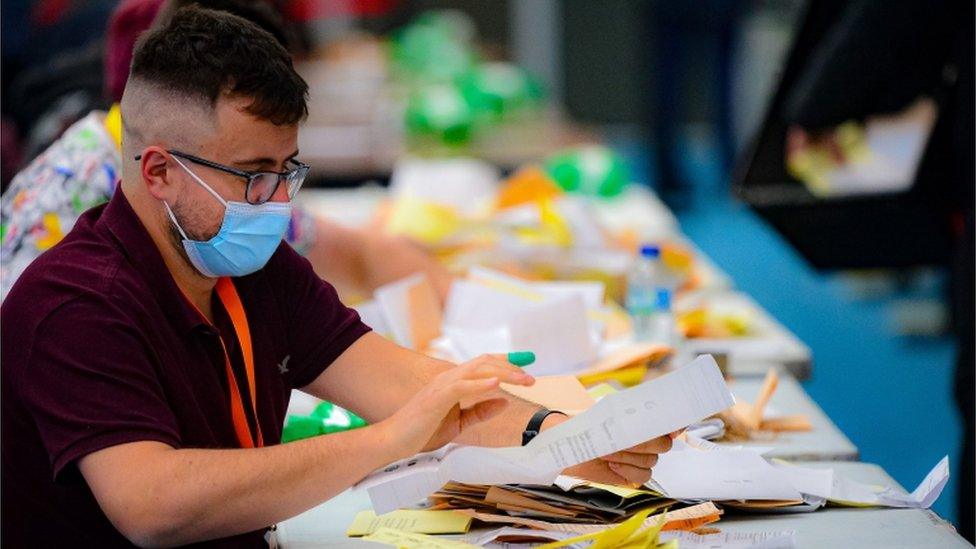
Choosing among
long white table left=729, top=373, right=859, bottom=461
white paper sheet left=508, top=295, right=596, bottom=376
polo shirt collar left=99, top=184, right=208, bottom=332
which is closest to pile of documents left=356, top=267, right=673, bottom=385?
white paper sheet left=508, top=295, right=596, bottom=376

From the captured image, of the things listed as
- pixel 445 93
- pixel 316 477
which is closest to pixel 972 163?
pixel 316 477

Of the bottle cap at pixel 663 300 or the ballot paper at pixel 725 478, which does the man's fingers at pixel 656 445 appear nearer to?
the ballot paper at pixel 725 478

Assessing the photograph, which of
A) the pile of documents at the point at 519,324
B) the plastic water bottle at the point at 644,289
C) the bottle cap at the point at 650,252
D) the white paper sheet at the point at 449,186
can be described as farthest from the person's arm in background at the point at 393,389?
the white paper sheet at the point at 449,186

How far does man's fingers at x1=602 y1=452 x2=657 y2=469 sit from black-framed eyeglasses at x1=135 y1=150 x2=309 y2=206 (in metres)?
0.60

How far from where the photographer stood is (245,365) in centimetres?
194

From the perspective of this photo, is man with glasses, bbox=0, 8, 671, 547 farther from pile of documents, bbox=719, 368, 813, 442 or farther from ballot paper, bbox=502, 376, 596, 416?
pile of documents, bbox=719, 368, 813, 442

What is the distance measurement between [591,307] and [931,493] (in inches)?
51.6

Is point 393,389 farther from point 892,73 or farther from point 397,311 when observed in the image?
point 892,73

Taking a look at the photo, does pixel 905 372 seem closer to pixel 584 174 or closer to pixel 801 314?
pixel 801 314

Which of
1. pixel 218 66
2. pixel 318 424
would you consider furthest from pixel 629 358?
pixel 218 66

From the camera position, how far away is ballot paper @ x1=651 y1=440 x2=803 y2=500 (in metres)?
2.01

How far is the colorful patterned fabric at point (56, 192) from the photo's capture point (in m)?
2.52

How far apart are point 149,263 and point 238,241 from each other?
0.12m

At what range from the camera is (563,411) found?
223cm
